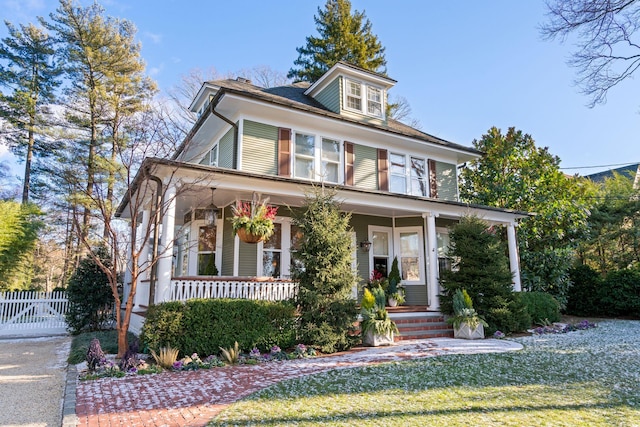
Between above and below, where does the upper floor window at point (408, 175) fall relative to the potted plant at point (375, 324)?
above

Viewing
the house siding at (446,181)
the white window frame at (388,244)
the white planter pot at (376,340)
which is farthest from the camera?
the house siding at (446,181)

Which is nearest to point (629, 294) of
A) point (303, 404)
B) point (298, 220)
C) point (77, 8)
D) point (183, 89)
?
point (298, 220)

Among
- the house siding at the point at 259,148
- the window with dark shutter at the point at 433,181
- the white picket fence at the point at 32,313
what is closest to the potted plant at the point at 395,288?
the window with dark shutter at the point at 433,181

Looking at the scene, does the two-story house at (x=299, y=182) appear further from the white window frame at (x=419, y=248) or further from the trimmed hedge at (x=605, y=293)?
the trimmed hedge at (x=605, y=293)

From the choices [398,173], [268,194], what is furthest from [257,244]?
[398,173]

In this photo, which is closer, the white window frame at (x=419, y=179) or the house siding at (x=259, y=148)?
the house siding at (x=259, y=148)

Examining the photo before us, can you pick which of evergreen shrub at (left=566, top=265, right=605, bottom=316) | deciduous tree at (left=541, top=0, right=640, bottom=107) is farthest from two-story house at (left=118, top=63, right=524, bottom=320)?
evergreen shrub at (left=566, top=265, right=605, bottom=316)

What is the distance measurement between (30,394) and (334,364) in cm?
428

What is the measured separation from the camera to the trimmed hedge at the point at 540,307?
37.3 ft

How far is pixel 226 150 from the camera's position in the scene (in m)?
11.5

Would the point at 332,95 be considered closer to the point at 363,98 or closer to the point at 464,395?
the point at 363,98

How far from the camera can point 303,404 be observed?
4.10m

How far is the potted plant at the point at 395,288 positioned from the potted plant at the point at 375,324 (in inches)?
120

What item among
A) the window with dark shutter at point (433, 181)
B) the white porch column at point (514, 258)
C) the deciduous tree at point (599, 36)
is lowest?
the white porch column at point (514, 258)
